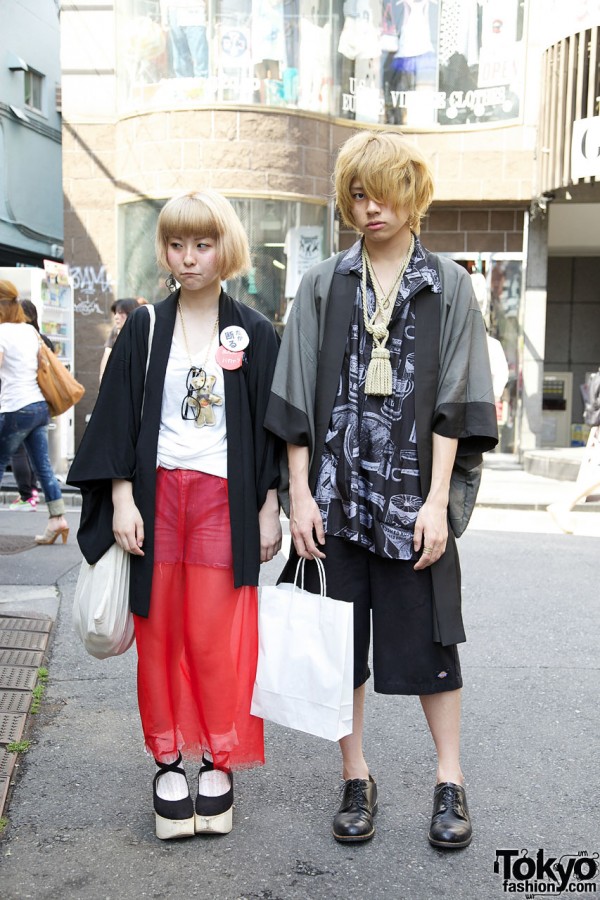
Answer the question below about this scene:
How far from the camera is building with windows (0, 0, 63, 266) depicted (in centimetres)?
1900

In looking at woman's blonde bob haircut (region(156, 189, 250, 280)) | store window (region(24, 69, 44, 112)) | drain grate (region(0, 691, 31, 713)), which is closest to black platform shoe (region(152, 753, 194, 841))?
drain grate (region(0, 691, 31, 713))

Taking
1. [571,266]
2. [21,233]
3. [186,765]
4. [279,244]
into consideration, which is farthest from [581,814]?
[21,233]

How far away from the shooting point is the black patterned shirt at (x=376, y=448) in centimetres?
276

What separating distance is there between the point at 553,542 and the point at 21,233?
15173 mm

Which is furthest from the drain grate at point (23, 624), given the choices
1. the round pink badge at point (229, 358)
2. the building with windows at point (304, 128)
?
the building with windows at point (304, 128)

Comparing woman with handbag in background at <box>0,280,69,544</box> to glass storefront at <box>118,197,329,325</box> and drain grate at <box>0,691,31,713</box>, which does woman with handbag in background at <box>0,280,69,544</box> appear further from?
glass storefront at <box>118,197,329,325</box>

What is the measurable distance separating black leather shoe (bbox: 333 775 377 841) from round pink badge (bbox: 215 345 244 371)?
1275mm

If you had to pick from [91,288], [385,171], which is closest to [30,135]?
[91,288]

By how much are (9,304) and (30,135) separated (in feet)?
46.8

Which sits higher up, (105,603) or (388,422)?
(388,422)

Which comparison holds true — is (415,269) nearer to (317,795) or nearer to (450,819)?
(450,819)

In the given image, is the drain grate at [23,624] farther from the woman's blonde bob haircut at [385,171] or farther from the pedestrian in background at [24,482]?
the pedestrian in background at [24,482]

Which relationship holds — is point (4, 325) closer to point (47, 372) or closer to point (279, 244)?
point (47, 372)

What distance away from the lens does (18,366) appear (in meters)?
7.11
